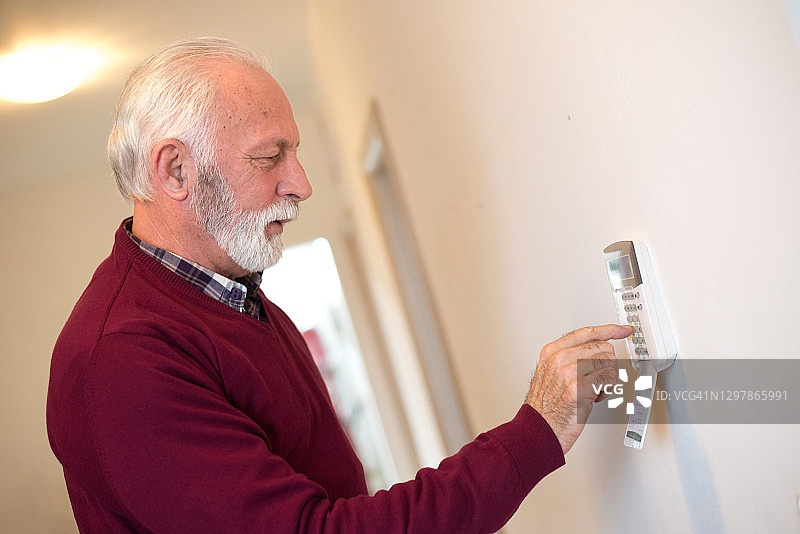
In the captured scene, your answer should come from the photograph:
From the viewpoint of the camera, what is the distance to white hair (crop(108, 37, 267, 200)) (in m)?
0.94

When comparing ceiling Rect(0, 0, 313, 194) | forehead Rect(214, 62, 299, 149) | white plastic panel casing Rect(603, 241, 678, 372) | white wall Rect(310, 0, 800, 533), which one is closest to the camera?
white wall Rect(310, 0, 800, 533)

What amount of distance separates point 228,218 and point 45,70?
4.10ft

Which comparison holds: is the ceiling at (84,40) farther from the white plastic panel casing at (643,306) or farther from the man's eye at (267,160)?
the white plastic panel casing at (643,306)

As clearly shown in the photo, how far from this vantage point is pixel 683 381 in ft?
2.32

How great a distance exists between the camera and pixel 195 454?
74cm

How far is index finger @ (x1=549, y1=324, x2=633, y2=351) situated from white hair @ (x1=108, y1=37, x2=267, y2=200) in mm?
504

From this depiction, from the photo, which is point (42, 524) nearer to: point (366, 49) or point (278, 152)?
point (278, 152)

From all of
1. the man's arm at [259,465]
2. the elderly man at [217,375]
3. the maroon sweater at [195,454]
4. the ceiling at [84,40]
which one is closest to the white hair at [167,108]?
the elderly man at [217,375]

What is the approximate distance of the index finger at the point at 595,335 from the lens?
735mm

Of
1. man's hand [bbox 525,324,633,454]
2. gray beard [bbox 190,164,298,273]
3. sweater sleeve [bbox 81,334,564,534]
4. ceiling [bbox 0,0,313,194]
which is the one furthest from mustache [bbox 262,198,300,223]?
ceiling [bbox 0,0,313,194]

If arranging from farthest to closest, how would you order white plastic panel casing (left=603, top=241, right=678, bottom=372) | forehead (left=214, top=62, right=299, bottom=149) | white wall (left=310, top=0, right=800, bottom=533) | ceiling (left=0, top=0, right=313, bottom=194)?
ceiling (left=0, top=0, right=313, bottom=194) < forehead (left=214, top=62, right=299, bottom=149) < white plastic panel casing (left=603, top=241, right=678, bottom=372) < white wall (left=310, top=0, right=800, bottom=533)

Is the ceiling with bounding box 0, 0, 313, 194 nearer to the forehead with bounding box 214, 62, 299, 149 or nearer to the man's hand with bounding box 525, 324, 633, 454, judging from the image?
the forehead with bounding box 214, 62, 299, 149

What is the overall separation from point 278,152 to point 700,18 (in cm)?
55

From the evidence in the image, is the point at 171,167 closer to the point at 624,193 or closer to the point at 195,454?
the point at 195,454
